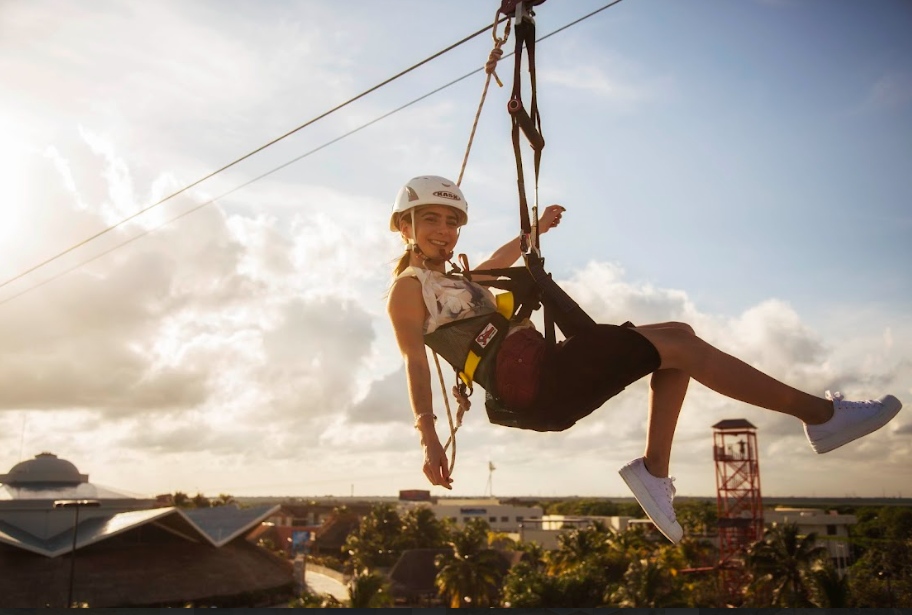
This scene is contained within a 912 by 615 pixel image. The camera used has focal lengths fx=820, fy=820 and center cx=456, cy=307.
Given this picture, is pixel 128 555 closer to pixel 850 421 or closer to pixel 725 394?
pixel 725 394

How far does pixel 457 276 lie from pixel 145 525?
57219 millimetres

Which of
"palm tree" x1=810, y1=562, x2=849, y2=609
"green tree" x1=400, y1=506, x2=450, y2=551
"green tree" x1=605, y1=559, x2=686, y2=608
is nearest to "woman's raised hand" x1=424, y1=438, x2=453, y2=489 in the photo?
"palm tree" x1=810, y1=562, x2=849, y2=609

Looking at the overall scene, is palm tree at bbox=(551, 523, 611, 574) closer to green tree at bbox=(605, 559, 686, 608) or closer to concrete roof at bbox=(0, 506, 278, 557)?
green tree at bbox=(605, 559, 686, 608)

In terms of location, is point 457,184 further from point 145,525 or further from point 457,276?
point 145,525

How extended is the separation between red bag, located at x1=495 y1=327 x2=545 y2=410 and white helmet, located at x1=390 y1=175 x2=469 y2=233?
0.86 metres

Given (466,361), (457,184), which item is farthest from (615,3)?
(466,361)

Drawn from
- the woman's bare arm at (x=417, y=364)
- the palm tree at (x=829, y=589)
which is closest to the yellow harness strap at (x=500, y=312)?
the woman's bare arm at (x=417, y=364)

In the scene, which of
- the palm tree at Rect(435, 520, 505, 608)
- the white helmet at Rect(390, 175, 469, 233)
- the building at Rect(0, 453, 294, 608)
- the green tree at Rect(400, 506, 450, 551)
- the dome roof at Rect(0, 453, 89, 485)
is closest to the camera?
the white helmet at Rect(390, 175, 469, 233)

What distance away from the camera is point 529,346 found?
13.2 feet

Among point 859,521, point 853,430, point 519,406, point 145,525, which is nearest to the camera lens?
point 853,430

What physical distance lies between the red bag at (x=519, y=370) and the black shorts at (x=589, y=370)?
4cm

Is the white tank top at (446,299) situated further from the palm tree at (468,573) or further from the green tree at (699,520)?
the green tree at (699,520)

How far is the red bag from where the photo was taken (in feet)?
13.0

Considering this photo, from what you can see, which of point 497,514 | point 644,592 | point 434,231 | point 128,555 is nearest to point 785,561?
point 644,592
